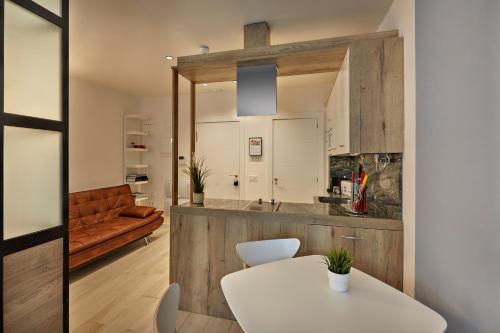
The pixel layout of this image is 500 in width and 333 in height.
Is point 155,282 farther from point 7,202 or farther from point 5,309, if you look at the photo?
point 7,202

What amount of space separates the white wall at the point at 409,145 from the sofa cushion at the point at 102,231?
119 inches

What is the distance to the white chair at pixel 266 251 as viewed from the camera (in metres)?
1.61

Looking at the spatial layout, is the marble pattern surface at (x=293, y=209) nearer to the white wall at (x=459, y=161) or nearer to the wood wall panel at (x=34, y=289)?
the white wall at (x=459, y=161)

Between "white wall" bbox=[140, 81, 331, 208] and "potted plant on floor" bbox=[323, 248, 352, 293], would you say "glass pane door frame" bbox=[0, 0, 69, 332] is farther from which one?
"white wall" bbox=[140, 81, 331, 208]

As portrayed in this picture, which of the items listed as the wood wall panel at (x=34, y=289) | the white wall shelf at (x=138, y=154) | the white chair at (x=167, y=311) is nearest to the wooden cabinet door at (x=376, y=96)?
the white chair at (x=167, y=311)

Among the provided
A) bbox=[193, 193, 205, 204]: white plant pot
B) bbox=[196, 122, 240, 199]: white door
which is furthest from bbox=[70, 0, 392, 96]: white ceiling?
bbox=[196, 122, 240, 199]: white door

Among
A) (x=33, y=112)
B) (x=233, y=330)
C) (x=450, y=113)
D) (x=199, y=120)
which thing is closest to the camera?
(x=450, y=113)

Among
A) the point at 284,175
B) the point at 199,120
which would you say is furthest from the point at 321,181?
the point at 199,120

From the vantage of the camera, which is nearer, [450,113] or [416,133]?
[450,113]

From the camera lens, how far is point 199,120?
4695 millimetres

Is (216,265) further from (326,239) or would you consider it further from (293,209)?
(326,239)

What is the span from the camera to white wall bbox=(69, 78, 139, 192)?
3752 millimetres

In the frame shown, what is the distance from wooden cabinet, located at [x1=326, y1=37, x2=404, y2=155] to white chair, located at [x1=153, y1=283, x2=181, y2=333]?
4.79 ft

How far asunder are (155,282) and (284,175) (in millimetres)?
2601
